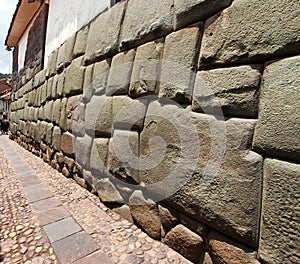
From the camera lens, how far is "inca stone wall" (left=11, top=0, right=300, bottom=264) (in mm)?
845

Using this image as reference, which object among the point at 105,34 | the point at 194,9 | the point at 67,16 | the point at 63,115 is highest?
the point at 67,16

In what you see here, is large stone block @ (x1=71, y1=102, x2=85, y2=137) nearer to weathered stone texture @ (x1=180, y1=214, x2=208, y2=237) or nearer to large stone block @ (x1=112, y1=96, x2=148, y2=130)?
Answer: large stone block @ (x1=112, y1=96, x2=148, y2=130)

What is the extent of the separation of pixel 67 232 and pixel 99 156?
0.70 meters

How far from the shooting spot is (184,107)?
1232mm

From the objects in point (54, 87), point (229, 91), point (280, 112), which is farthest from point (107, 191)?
point (54, 87)

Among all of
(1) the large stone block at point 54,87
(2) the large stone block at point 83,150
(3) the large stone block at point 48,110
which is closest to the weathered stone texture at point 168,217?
(2) the large stone block at point 83,150

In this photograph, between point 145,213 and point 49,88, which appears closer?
point 145,213

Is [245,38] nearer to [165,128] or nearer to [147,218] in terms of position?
[165,128]

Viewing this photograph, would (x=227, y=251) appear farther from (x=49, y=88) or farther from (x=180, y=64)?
(x=49, y=88)

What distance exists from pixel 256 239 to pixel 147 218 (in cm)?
76

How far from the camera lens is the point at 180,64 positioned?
1.25 m

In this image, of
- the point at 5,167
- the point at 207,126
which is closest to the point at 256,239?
the point at 207,126

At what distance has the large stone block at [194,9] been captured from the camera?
109 centimetres

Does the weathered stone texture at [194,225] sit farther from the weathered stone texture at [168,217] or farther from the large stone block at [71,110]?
the large stone block at [71,110]
